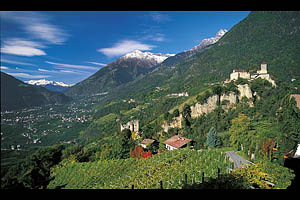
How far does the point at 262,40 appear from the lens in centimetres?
5812

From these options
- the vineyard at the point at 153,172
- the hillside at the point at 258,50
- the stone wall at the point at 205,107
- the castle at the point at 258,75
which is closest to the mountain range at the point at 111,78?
the hillside at the point at 258,50

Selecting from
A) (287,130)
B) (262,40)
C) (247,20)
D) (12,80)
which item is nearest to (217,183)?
(12,80)

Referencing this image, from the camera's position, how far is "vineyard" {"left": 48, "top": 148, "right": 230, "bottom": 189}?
571 centimetres

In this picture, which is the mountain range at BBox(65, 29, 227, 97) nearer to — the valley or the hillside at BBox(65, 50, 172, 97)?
the hillside at BBox(65, 50, 172, 97)

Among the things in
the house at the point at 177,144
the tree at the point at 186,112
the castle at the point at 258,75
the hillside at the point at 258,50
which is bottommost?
the house at the point at 177,144

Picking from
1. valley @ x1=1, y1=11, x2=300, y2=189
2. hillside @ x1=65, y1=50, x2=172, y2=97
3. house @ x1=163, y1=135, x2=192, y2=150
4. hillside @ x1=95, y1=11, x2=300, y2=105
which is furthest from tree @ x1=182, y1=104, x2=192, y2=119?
hillside @ x1=65, y1=50, x2=172, y2=97

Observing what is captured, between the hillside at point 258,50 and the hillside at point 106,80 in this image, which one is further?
the hillside at point 106,80

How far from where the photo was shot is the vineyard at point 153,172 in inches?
225

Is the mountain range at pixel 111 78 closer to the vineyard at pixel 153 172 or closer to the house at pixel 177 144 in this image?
the house at pixel 177 144

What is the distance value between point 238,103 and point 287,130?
609 inches

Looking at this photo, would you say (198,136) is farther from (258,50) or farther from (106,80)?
(106,80)

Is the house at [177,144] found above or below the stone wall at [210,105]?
below
